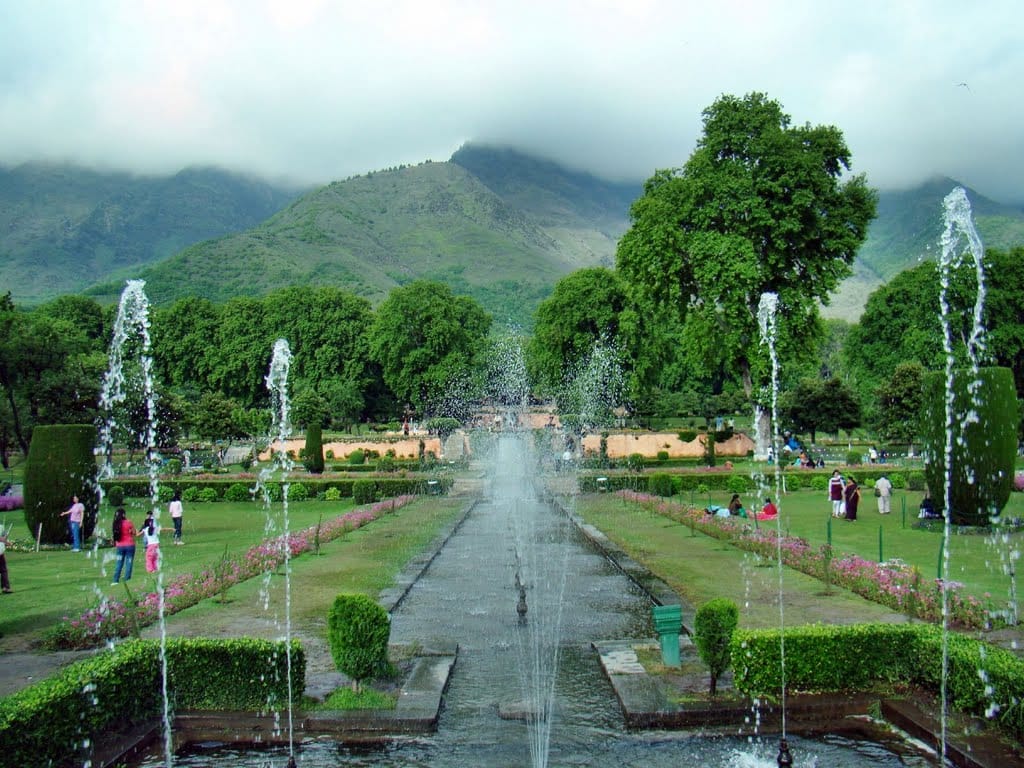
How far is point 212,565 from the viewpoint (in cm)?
1648

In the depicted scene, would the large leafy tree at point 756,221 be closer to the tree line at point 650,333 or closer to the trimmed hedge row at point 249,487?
the tree line at point 650,333

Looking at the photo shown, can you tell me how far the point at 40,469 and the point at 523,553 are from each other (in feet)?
39.1

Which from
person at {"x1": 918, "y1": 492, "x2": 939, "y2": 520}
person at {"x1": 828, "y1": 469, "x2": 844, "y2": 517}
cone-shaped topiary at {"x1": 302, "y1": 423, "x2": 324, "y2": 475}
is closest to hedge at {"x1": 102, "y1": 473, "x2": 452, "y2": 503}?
cone-shaped topiary at {"x1": 302, "y1": 423, "x2": 324, "y2": 475}

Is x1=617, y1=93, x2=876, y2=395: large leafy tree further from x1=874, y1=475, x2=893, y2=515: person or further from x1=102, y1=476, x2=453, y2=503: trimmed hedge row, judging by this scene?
x1=102, y1=476, x2=453, y2=503: trimmed hedge row

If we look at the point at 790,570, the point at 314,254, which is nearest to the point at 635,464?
the point at 790,570

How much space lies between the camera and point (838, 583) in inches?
548

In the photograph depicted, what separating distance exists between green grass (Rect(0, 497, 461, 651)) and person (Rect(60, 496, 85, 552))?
1.22ft

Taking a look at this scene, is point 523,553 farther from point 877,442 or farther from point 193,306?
point 193,306

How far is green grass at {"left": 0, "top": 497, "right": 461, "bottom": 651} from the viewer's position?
1284 cm

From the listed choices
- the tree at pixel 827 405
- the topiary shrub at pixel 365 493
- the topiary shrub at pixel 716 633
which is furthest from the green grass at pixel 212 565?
the tree at pixel 827 405

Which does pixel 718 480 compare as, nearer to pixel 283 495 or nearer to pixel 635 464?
pixel 635 464

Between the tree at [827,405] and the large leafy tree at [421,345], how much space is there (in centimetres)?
2402

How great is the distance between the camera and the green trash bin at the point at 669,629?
9.52 meters

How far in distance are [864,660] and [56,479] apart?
18560 mm
